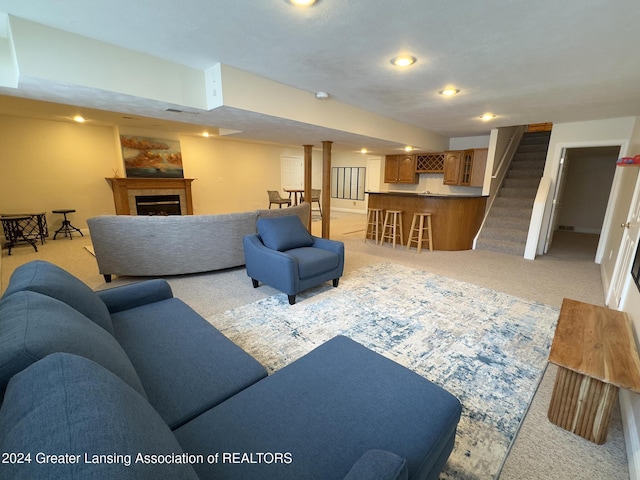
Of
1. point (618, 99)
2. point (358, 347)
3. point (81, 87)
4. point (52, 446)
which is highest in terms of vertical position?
point (618, 99)

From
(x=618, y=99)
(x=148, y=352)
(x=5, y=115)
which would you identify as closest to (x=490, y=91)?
(x=618, y=99)

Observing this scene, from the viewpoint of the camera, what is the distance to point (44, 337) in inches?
34.7

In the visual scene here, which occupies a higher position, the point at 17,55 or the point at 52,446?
the point at 17,55

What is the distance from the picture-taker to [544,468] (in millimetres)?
1384

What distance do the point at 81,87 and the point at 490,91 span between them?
427 centimetres

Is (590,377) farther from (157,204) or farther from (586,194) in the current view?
(586,194)

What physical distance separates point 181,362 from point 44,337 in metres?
0.60

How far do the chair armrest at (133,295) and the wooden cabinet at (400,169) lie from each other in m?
7.13

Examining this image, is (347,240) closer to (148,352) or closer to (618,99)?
(618,99)

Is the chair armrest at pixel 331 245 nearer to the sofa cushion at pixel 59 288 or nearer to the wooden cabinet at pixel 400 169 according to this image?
the sofa cushion at pixel 59 288

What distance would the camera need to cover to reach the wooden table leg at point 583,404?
1477 millimetres

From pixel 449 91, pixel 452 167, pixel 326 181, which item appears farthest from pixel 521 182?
pixel 326 181

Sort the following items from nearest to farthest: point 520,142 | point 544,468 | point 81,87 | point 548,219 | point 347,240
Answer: point 544,468
point 81,87
point 548,219
point 347,240
point 520,142

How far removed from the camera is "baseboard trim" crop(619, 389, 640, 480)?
133 cm
